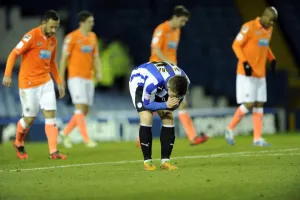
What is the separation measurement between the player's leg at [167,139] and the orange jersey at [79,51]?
211 inches

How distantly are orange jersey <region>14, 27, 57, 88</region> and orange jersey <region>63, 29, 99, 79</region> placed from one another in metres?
2.88

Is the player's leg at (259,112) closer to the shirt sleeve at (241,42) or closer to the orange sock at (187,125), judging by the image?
the shirt sleeve at (241,42)

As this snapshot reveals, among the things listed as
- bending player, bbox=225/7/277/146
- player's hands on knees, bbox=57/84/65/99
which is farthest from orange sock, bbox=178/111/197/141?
player's hands on knees, bbox=57/84/65/99

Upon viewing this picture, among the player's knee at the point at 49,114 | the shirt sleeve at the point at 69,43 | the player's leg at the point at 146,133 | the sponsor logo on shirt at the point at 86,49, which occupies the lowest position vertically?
the player's knee at the point at 49,114

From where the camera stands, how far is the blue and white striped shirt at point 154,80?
9.56m

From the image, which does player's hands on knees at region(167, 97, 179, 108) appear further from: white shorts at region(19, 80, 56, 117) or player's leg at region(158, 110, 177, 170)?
white shorts at region(19, 80, 56, 117)

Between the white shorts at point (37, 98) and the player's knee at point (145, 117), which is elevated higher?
the player's knee at point (145, 117)

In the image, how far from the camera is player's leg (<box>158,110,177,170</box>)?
32.1 ft

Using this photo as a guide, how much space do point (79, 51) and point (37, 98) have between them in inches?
124

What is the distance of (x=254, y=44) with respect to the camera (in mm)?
13750

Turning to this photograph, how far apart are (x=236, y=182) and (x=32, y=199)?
2053mm

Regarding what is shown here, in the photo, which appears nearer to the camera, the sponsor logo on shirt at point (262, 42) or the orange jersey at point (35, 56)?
the orange jersey at point (35, 56)

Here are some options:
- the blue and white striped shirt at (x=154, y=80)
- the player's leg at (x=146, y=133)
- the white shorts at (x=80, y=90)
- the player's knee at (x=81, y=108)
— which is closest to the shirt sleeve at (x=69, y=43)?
the white shorts at (x=80, y=90)

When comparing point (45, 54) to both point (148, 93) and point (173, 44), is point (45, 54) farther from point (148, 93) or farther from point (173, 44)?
point (173, 44)
